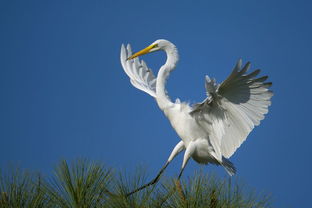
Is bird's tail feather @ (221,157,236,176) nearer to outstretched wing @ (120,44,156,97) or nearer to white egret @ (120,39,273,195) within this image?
white egret @ (120,39,273,195)

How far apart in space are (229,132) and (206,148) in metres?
0.36

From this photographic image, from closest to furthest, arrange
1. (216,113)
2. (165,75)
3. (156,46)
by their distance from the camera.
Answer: (216,113) < (165,75) < (156,46)

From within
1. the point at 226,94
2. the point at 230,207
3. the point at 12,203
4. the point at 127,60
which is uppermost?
the point at 127,60

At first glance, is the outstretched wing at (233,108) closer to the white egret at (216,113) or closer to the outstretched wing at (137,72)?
the white egret at (216,113)

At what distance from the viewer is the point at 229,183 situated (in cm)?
366

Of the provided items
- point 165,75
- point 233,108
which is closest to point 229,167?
point 233,108

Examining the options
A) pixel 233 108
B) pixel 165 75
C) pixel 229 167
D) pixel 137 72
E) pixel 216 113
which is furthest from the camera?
pixel 137 72

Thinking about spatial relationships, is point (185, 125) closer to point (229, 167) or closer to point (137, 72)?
point (229, 167)

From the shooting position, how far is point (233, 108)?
4691mm

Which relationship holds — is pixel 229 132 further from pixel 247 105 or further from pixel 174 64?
pixel 174 64

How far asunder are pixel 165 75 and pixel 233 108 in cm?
113

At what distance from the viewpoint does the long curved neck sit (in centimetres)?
542

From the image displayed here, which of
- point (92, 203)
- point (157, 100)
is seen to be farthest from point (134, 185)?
point (157, 100)

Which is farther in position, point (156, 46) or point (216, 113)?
point (156, 46)
